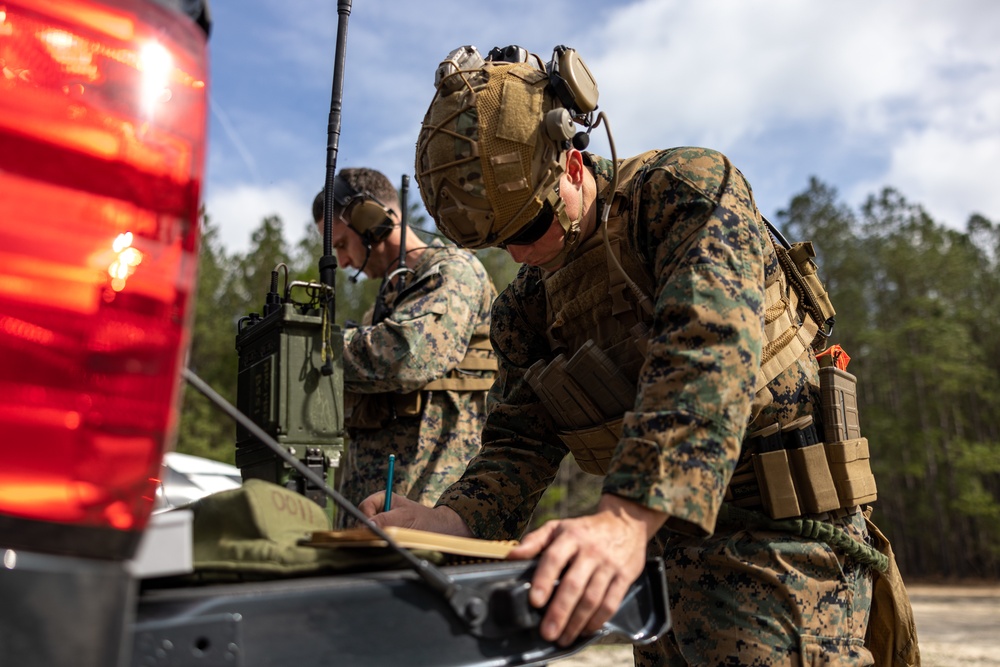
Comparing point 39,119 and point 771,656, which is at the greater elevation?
point 39,119

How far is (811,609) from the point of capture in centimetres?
189

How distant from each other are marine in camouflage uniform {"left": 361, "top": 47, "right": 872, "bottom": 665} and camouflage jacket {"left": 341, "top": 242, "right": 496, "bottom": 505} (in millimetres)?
1567

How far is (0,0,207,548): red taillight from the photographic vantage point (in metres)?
0.76

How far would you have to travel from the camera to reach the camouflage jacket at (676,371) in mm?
1483

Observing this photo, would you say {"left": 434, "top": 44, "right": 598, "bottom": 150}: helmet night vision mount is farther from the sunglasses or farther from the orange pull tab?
the orange pull tab

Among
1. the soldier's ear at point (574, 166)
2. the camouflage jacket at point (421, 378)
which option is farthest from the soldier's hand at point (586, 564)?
the camouflage jacket at point (421, 378)

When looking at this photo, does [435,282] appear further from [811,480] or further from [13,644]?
[13,644]

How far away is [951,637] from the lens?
1166 cm

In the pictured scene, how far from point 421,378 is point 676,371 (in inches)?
102

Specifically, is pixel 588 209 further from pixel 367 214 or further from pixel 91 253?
pixel 367 214

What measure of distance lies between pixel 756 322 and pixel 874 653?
1070mm

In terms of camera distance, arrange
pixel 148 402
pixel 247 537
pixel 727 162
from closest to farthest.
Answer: pixel 148 402, pixel 247 537, pixel 727 162

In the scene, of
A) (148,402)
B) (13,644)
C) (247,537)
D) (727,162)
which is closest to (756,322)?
(727,162)

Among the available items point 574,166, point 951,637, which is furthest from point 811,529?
point 951,637
